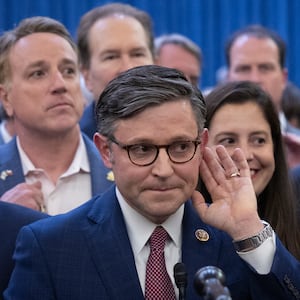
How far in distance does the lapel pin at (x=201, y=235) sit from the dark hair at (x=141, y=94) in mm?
301

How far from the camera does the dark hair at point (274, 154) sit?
290cm

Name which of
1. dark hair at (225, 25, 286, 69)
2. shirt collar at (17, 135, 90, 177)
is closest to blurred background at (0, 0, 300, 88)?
dark hair at (225, 25, 286, 69)

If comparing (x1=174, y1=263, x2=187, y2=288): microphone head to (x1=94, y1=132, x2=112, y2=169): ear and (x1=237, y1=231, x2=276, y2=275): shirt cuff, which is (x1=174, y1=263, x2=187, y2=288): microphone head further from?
(x1=94, y1=132, x2=112, y2=169): ear

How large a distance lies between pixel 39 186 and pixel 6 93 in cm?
46

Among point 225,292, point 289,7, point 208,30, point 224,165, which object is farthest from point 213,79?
point 225,292

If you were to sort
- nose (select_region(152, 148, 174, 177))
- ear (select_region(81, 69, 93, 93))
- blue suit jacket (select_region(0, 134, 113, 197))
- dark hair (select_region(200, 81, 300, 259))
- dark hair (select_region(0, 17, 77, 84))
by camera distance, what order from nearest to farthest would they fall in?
nose (select_region(152, 148, 174, 177)) < dark hair (select_region(200, 81, 300, 259)) < blue suit jacket (select_region(0, 134, 113, 197)) < dark hair (select_region(0, 17, 77, 84)) < ear (select_region(81, 69, 93, 93))

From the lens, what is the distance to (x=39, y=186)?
321 centimetres

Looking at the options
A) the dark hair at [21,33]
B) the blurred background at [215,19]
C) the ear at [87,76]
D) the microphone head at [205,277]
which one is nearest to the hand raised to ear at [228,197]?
the microphone head at [205,277]

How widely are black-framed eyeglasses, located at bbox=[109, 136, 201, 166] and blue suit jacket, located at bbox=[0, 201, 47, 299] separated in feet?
1.77

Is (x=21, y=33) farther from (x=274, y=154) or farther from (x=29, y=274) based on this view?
(x=29, y=274)

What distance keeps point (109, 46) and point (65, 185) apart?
94 centimetres

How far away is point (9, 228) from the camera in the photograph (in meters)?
2.56

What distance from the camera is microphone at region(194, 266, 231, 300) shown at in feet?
5.48

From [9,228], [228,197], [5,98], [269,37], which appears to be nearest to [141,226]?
[228,197]
